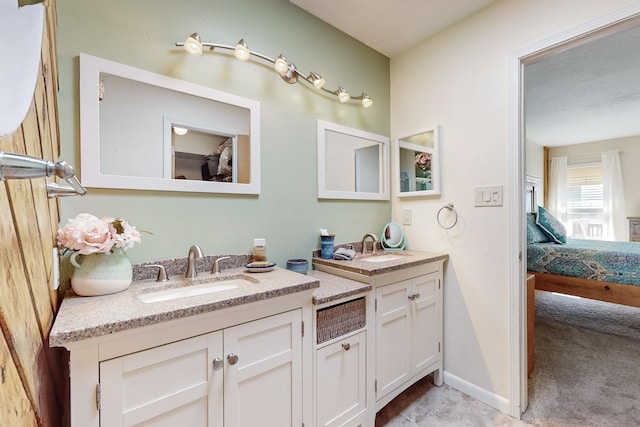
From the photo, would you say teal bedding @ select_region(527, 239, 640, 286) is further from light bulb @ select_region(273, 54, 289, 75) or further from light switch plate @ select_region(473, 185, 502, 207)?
light bulb @ select_region(273, 54, 289, 75)

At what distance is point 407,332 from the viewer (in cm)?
163

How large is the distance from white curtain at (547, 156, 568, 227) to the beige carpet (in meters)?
2.62

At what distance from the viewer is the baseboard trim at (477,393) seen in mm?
1626

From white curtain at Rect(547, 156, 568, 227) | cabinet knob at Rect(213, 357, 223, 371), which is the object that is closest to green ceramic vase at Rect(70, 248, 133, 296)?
cabinet knob at Rect(213, 357, 223, 371)

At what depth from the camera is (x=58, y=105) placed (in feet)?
3.51

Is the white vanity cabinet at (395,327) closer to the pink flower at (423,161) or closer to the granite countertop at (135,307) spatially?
the granite countertop at (135,307)

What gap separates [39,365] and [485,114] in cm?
222

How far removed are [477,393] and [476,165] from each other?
1.42m

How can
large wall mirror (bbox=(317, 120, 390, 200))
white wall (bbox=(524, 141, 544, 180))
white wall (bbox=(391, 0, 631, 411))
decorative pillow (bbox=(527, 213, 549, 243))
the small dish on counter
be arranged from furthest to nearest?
white wall (bbox=(524, 141, 544, 180))
decorative pillow (bbox=(527, 213, 549, 243))
large wall mirror (bbox=(317, 120, 390, 200))
white wall (bbox=(391, 0, 631, 411))
the small dish on counter

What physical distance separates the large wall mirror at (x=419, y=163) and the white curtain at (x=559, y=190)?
493 centimetres

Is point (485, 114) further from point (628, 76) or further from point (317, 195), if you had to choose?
point (628, 76)

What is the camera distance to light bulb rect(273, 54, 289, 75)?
1.54m

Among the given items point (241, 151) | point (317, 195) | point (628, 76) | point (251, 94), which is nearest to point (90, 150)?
point (241, 151)

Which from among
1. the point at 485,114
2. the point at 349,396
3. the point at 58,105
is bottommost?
the point at 349,396
